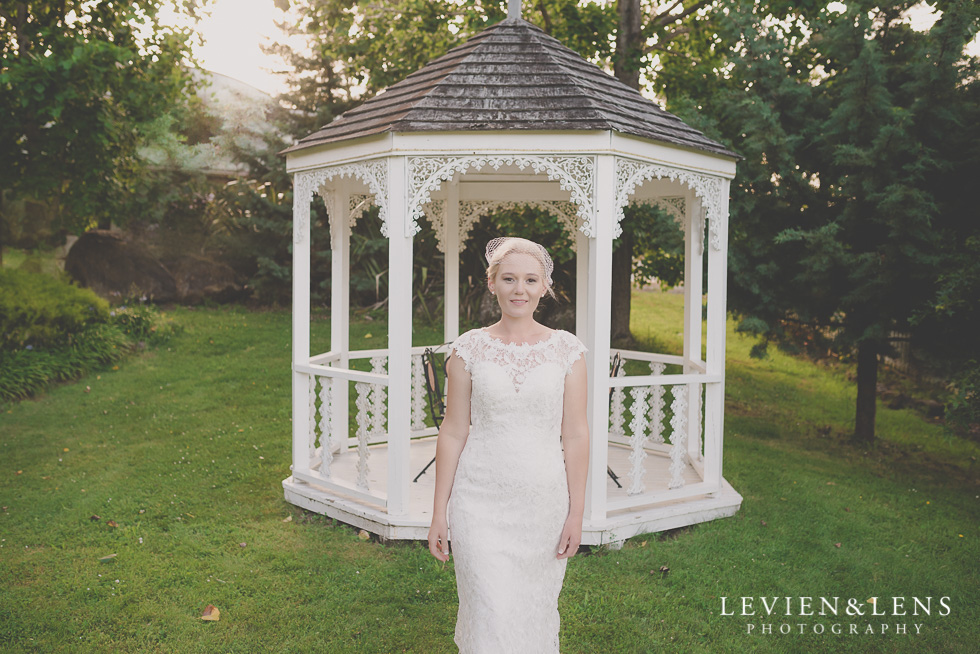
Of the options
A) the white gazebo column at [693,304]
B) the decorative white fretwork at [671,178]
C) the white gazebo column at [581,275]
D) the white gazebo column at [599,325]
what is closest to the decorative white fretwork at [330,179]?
the white gazebo column at [599,325]

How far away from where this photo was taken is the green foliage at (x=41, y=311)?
35.2 feet

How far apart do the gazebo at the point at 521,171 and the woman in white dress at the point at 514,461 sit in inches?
85.2

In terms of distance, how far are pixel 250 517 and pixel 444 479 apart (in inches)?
147

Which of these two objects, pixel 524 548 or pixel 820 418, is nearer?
pixel 524 548

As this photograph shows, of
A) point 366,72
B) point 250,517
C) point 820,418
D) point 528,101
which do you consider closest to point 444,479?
point 528,101

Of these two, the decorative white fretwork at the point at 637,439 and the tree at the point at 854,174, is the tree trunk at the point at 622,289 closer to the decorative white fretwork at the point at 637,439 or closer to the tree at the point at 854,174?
the tree at the point at 854,174

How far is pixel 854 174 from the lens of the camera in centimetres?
780

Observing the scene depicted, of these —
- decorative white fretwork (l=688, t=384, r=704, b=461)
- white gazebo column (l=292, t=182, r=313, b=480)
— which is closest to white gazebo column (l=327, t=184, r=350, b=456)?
white gazebo column (l=292, t=182, r=313, b=480)

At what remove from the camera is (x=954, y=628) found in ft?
14.7

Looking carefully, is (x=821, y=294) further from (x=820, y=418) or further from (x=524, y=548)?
(x=524, y=548)

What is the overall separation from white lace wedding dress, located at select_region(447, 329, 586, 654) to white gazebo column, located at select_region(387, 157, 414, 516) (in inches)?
90.8

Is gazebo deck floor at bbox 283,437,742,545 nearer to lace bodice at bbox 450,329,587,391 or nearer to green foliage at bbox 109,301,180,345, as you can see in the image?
lace bodice at bbox 450,329,587,391

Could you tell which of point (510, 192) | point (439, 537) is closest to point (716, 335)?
point (510, 192)

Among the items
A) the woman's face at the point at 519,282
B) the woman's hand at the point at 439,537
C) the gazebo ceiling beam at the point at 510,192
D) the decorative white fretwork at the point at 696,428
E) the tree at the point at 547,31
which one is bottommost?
the decorative white fretwork at the point at 696,428
